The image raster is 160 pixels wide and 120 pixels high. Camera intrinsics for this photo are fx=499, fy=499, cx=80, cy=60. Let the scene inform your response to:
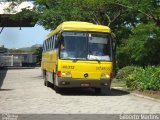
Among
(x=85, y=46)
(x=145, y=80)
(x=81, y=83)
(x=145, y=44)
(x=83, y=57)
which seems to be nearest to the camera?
(x=81, y=83)

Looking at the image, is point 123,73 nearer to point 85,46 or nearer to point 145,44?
point 145,44

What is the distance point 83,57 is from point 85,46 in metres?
0.55

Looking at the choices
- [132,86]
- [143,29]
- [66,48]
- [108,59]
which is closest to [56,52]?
[66,48]

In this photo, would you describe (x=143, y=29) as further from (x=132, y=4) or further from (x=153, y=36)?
(x=132, y=4)

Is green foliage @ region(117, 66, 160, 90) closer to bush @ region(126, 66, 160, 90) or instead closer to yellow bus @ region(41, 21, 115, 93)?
bush @ region(126, 66, 160, 90)

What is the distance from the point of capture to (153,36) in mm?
30234

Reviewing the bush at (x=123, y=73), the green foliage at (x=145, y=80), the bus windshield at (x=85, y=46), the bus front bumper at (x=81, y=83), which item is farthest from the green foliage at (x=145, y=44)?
the bus front bumper at (x=81, y=83)

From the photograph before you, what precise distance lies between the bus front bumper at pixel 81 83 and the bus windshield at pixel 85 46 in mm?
996

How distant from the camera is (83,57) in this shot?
22.2 metres

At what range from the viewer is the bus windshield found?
22.2 metres

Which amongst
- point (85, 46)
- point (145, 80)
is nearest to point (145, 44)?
point (145, 80)

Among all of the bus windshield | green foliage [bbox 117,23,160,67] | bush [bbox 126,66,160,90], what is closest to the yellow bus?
the bus windshield

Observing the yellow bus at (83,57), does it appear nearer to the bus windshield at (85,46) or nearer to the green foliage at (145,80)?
the bus windshield at (85,46)

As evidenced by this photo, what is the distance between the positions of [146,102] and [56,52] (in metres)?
5.68
